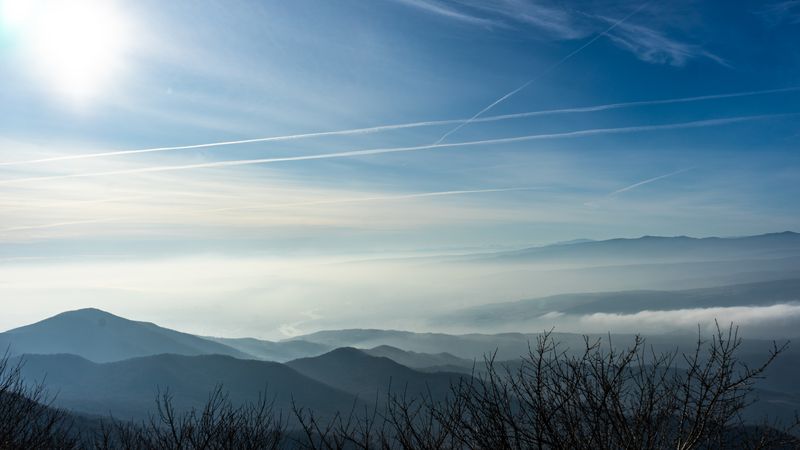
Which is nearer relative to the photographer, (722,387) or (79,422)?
(722,387)

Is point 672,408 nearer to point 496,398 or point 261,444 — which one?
point 496,398

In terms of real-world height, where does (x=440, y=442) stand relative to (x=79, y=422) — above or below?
above

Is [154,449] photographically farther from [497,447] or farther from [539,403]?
[539,403]

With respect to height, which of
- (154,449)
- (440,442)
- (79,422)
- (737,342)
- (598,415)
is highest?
(737,342)

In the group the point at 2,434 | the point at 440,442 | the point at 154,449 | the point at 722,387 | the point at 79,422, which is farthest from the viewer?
the point at 79,422

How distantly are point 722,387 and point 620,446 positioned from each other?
2414mm

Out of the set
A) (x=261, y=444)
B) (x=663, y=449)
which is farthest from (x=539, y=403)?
(x=261, y=444)

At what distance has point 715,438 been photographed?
1208 cm

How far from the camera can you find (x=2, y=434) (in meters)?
21.7

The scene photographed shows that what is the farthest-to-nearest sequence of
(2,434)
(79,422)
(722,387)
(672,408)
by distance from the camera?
(79,422), (2,434), (672,408), (722,387)

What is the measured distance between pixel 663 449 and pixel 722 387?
177 cm

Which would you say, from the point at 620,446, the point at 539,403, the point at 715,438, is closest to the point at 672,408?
the point at 715,438

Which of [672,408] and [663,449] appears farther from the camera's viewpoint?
[672,408]

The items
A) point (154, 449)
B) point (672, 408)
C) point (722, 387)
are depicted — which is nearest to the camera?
point (722, 387)
